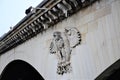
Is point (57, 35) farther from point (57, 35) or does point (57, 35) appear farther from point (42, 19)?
point (42, 19)

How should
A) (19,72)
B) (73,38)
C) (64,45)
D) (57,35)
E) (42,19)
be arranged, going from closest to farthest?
(73,38) → (64,45) → (57,35) → (42,19) → (19,72)

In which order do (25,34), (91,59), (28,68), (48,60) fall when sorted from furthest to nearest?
(28,68) < (25,34) < (48,60) < (91,59)

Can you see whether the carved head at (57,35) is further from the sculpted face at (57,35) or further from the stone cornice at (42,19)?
the stone cornice at (42,19)

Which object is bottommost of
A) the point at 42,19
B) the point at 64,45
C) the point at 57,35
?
the point at 64,45

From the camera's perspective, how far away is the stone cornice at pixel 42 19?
7774mm

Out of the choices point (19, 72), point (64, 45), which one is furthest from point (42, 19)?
point (19, 72)

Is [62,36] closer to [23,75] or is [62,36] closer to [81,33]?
[81,33]

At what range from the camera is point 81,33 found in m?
7.50

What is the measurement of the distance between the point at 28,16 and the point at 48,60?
1.52m

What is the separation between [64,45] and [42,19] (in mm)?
1421

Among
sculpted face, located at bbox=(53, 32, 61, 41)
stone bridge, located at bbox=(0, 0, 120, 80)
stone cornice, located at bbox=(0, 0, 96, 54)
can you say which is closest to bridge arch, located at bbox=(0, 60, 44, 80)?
stone cornice, located at bbox=(0, 0, 96, 54)

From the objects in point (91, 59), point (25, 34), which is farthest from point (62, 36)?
point (25, 34)

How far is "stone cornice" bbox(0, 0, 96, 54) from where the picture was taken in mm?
7774

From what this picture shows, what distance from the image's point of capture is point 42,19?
30.1 feet
